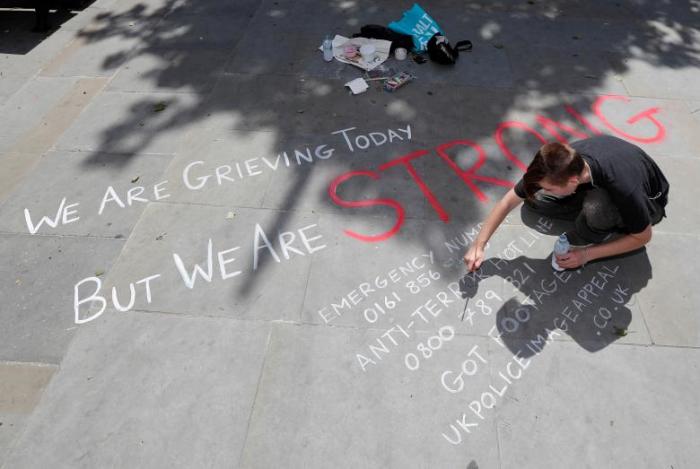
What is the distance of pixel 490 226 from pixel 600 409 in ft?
4.76

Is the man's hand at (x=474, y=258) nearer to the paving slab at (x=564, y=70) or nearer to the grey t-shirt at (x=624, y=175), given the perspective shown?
the grey t-shirt at (x=624, y=175)

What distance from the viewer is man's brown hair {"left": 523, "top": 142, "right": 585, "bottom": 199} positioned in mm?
2602

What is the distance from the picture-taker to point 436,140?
463 cm

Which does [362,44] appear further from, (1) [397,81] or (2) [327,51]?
(1) [397,81]

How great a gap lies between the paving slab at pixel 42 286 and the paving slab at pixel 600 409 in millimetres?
3278

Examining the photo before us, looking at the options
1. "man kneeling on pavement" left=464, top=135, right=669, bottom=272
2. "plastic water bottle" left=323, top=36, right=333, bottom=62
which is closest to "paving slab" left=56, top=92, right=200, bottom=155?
"plastic water bottle" left=323, top=36, right=333, bottom=62

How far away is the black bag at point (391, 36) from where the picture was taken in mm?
5781

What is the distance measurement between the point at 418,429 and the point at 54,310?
2.94 metres

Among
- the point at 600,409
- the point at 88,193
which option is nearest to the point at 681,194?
the point at 600,409

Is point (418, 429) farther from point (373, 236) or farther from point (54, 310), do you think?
point (54, 310)

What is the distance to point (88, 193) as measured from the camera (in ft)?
13.6

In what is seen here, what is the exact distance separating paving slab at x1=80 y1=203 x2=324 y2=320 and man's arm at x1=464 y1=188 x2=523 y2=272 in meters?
1.28

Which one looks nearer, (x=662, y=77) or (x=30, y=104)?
(x=30, y=104)

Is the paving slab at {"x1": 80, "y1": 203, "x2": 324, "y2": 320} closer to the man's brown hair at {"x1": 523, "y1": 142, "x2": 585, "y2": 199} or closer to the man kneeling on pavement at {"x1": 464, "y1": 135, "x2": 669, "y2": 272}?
the man kneeling on pavement at {"x1": 464, "y1": 135, "x2": 669, "y2": 272}
